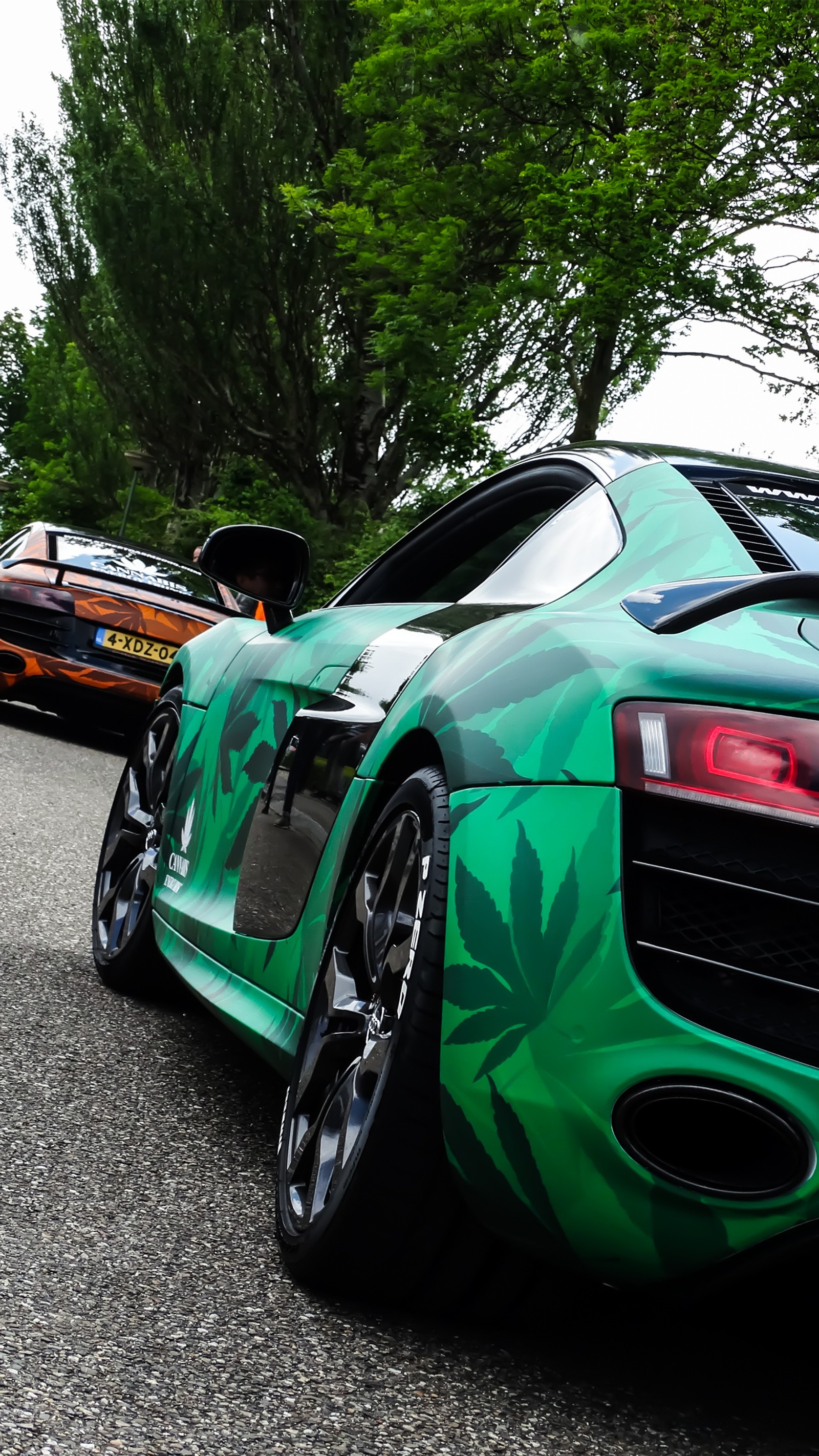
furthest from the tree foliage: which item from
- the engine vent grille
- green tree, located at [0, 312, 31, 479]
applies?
green tree, located at [0, 312, 31, 479]

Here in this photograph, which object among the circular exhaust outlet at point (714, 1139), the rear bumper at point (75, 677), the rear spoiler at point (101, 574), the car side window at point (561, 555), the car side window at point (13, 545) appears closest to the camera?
the circular exhaust outlet at point (714, 1139)

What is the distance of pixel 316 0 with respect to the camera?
27047 millimetres

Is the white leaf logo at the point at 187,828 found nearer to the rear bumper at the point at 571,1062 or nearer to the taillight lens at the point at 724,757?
the rear bumper at the point at 571,1062

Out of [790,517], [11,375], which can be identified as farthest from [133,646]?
Result: [11,375]

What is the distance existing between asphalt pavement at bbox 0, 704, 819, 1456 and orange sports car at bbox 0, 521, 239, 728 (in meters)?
7.64

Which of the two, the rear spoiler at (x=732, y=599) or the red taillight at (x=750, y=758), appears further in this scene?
the rear spoiler at (x=732, y=599)

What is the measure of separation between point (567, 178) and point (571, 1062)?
17169 millimetres

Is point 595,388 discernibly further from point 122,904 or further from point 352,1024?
point 352,1024

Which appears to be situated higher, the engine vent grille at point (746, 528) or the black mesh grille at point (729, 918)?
the engine vent grille at point (746, 528)

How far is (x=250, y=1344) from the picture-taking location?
2.04 meters

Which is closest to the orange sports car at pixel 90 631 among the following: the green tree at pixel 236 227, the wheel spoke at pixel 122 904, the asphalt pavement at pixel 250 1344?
the wheel spoke at pixel 122 904

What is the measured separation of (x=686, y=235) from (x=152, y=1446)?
17.2m

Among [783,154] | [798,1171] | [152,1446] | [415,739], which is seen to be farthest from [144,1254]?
[783,154]

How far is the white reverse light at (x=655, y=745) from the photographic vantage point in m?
1.82
